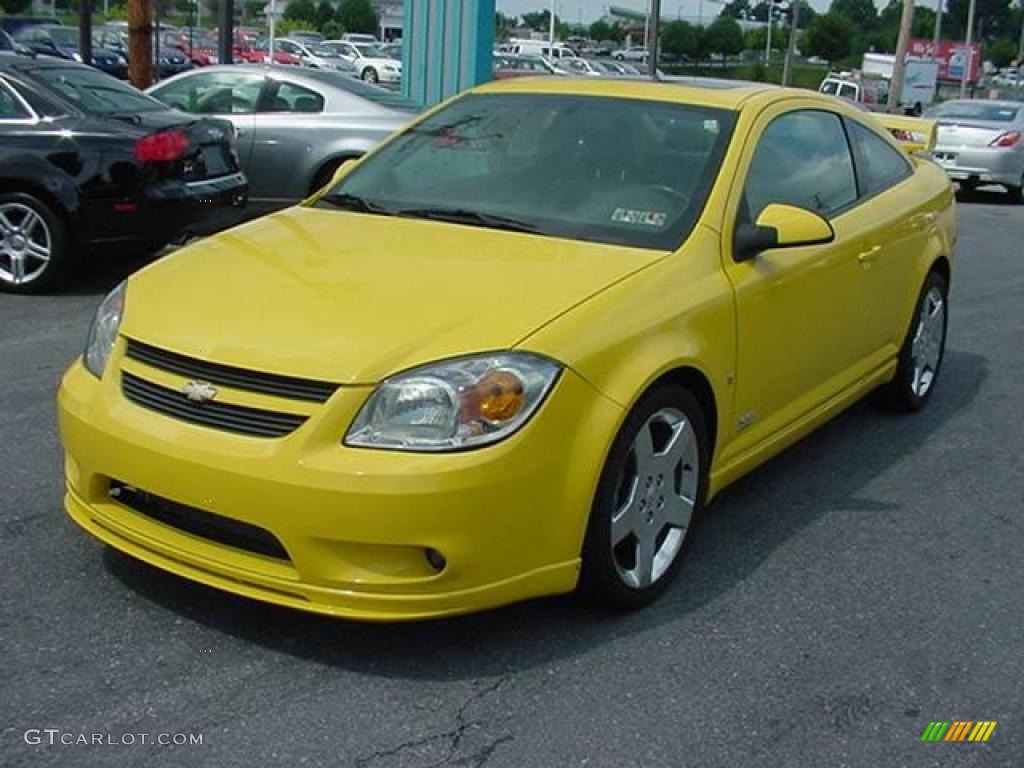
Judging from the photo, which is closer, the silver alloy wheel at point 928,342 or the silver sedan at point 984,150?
the silver alloy wheel at point 928,342

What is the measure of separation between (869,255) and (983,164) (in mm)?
13263

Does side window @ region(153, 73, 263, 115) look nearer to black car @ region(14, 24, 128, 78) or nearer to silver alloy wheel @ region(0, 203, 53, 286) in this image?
silver alloy wheel @ region(0, 203, 53, 286)

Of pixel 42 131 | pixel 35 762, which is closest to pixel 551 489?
pixel 35 762

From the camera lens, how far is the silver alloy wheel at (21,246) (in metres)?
7.76

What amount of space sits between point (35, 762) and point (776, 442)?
2713mm

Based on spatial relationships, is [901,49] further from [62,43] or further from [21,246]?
[21,246]

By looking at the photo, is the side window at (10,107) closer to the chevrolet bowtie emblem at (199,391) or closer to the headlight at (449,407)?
the chevrolet bowtie emblem at (199,391)

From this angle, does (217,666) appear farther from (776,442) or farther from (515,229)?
(776,442)

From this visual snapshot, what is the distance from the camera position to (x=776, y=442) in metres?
4.57

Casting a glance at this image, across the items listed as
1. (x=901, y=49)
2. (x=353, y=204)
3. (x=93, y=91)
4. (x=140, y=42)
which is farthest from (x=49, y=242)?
(x=901, y=49)

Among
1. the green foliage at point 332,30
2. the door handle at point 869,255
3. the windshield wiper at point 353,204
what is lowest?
the door handle at point 869,255

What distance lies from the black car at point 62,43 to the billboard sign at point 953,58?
118 ft

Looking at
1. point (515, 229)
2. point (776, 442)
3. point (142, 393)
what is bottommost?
point (776, 442)

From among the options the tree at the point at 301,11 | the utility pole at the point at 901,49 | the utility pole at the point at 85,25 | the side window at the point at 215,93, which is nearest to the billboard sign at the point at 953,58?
the utility pole at the point at 901,49
